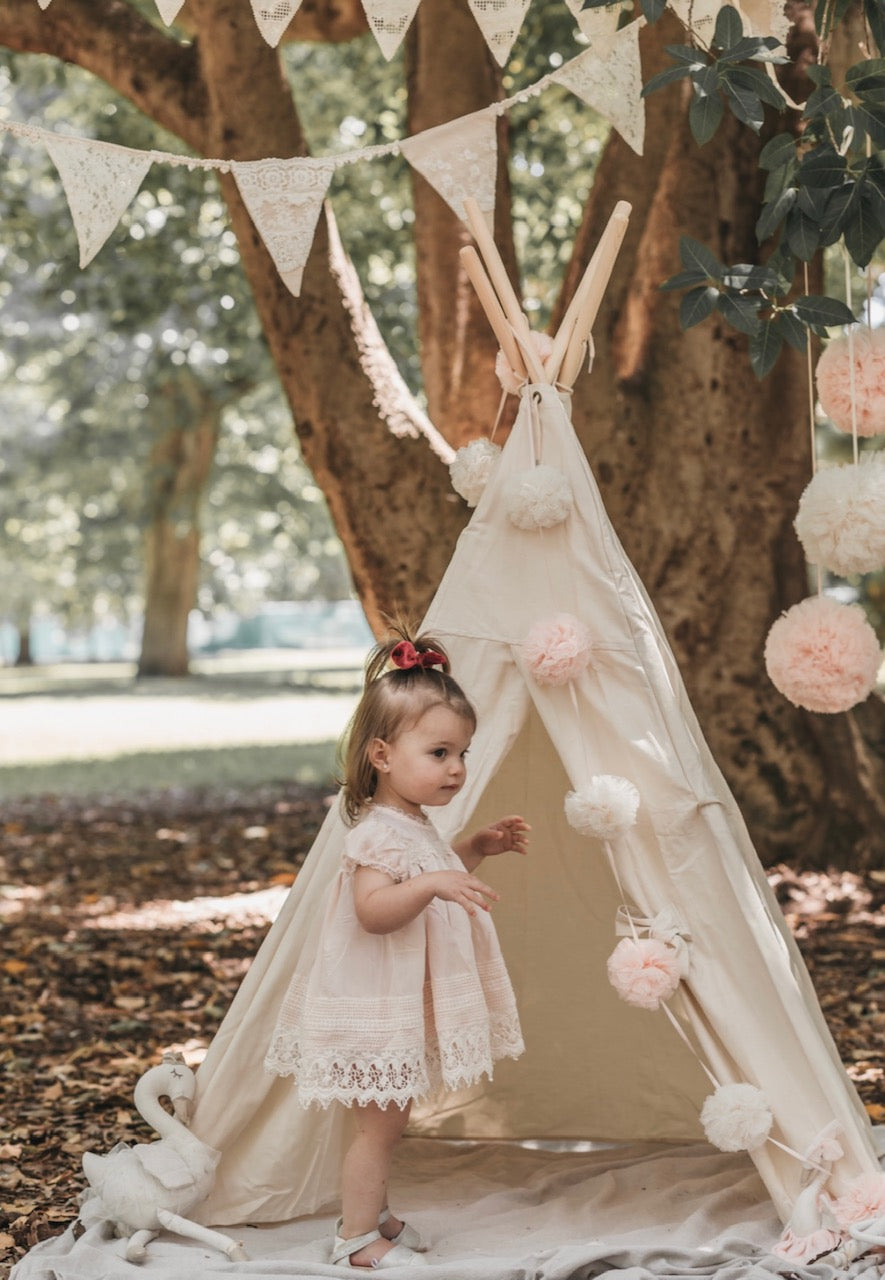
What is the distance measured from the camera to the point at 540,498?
3.41 m

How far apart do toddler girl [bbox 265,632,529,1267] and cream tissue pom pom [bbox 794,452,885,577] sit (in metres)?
0.89

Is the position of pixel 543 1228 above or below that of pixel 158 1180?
below

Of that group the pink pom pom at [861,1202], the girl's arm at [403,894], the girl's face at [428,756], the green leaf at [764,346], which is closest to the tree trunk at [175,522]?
the green leaf at [764,346]

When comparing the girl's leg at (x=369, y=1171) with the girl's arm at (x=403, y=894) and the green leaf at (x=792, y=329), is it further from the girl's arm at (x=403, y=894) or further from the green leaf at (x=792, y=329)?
the green leaf at (x=792, y=329)

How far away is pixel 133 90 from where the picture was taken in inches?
269

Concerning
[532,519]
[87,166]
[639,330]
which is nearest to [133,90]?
[639,330]

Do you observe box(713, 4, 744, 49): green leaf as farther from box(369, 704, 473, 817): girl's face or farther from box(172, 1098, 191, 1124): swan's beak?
box(172, 1098, 191, 1124): swan's beak

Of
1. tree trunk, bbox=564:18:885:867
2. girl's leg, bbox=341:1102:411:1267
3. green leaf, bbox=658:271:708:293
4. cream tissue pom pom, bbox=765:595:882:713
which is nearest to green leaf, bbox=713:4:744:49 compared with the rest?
green leaf, bbox=658:271:708:293

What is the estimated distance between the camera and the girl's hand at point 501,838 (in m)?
3.36

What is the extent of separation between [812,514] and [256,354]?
39.5 feet

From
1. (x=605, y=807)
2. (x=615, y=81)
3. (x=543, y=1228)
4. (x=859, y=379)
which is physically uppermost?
(x=615, y=81)

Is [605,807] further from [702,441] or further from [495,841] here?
[702,441]

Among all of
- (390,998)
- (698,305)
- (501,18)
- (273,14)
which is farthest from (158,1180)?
(501,18)

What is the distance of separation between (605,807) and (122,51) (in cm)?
503
